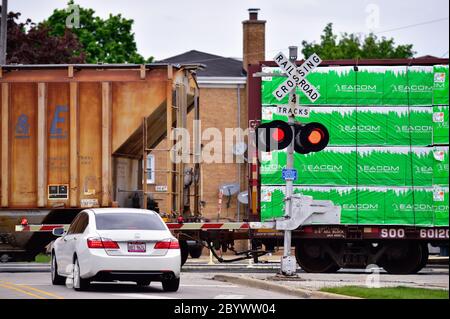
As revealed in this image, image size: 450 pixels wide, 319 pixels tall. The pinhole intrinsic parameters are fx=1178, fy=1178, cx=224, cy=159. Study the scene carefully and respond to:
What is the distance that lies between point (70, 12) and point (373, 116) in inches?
1791

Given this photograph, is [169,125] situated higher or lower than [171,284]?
higher

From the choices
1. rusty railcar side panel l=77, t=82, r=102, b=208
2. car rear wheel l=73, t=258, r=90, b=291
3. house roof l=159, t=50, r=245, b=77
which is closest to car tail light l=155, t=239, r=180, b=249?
car rear wheel l=73, t=258, r=90, b=291

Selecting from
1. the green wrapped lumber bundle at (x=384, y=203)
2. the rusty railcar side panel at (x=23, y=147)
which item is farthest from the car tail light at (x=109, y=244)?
the green wrapped lumber bundle at (x=384, y=203)

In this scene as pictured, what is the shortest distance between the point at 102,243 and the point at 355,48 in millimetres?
62268

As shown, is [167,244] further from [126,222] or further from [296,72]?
[296,72]

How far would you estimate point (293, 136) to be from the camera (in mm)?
21469

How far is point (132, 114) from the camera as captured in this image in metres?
25.5

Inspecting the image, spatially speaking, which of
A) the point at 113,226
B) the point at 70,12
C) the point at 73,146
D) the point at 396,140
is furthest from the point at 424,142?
the point at 70,12

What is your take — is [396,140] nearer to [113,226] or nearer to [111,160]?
[111,160]

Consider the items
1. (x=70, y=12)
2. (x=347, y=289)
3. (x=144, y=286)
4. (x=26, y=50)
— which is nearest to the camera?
(x=347, y=289)

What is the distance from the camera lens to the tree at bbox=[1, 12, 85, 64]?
4906 centimetres

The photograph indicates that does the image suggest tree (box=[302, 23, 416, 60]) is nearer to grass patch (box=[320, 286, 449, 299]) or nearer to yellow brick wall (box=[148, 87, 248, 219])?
yellow brick wall (box=[148, 87, 248, 219])

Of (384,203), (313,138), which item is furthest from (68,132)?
(384,203)

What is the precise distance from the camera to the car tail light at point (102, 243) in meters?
18.6
